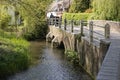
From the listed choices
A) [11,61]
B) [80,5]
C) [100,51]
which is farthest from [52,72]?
[80,5]

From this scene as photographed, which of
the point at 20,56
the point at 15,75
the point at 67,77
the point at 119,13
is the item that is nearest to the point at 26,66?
the point at 20,56

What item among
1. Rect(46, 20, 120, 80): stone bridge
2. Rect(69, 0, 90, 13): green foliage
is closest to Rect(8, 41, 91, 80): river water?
Rect(46, 20, 120, 80): stone bridge

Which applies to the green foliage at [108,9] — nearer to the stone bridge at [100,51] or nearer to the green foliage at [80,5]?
the stone bridge at [100,51]

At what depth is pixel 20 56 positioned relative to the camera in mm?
18250

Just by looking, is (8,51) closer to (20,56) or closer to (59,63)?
(20,56)

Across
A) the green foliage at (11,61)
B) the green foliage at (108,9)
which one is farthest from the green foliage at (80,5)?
the green foliage at (11,61)

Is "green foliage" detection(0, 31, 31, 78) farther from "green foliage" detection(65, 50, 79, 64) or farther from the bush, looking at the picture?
the bush

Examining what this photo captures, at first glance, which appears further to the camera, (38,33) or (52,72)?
(38,33)

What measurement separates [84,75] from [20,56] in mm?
4070

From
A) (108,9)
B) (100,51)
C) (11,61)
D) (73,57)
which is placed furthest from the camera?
(108,9)

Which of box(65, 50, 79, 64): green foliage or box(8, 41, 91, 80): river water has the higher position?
box(65, 50, 79, 64): green foliage

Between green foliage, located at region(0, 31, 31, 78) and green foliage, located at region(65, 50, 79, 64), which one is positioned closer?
green foliage, located at region(0, 31, 31, 78)

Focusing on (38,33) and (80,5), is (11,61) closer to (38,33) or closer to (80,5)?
(38,33)

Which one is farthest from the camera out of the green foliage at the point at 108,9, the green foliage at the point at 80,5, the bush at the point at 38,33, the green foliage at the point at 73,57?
the green foliage at the point at 80,5
